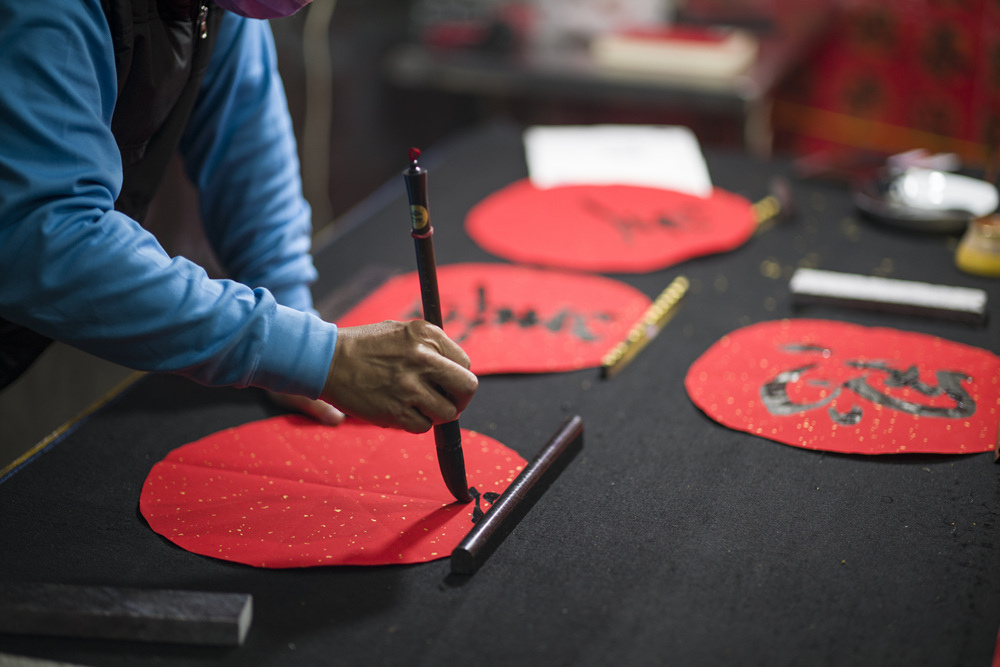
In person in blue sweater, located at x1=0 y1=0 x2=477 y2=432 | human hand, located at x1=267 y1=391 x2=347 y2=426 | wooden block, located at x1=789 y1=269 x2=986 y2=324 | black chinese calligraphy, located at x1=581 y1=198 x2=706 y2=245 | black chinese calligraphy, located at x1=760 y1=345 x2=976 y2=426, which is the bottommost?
black chinese calligraphy, located at x1=760 y1=345 x2=976 y2=426

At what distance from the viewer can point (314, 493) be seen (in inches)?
31.9

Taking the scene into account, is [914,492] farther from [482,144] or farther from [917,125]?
[917,125]

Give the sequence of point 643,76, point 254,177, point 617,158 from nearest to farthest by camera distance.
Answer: point 254,177 < point 617,158 < point 643,76

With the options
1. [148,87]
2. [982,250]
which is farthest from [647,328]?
[148,87]

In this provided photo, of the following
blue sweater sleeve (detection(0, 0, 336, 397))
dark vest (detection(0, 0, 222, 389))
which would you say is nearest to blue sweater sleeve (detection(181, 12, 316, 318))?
dark vest (detection(0, 0, 222, 389))

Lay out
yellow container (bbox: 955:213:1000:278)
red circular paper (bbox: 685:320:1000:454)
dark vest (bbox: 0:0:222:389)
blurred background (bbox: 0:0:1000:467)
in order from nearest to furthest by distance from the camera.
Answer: dark vest (bbox: 0:0:222:389), red circular paper (bbox: 685:320:1000:454), yellow container (bbox: 955:213:1000:278), blurred background (bbox: 0:0:1000:467)

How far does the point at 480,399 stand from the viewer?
37.9 inches

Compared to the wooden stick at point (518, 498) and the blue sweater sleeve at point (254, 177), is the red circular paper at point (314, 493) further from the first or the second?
the blue sweater sleeve at point (254, 177)

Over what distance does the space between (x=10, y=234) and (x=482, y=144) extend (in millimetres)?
1160

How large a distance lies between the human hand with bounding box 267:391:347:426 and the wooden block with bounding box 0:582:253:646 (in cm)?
28

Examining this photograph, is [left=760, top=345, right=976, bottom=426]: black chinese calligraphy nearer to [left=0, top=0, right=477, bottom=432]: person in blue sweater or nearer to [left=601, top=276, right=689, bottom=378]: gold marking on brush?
[left=601, top=276, right=689, bottom=378]: gold marking on brush

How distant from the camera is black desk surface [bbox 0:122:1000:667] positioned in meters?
0.64

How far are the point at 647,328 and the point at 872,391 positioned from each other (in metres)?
0.26

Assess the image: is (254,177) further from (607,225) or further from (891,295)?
(891,295)
